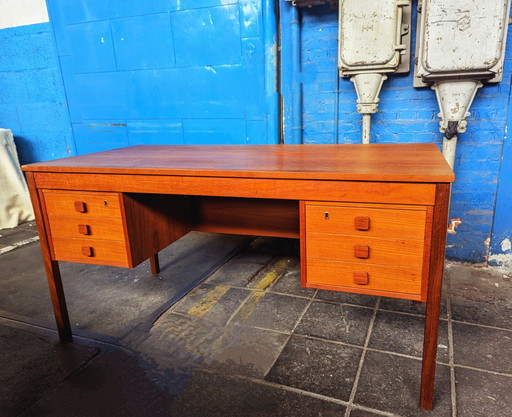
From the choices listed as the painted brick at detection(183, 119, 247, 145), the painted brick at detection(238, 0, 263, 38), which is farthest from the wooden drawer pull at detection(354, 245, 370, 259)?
the painted brick at detection(238, 0, 263, 38)

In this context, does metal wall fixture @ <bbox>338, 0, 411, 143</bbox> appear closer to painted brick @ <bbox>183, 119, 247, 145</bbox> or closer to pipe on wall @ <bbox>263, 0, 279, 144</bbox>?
pipe on wall @ <bbox>263, 0, 279, 144</bbox>

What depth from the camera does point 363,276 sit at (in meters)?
1.40

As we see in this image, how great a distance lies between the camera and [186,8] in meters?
2.83

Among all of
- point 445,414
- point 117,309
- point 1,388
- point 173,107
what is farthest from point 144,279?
point 445,414

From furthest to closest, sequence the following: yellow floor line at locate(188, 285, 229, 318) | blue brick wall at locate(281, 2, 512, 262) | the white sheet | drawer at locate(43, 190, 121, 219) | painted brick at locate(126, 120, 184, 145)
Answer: the white sheet
painted brick at locate(126, 120, 184, 145)
blue brick wall at locate(281, 2, 512, 262)
yellow floor line at locate(188, 285, 229, 318)
drawer at locate(43, 190, 121, 219)

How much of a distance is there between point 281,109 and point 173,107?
0.89 metres

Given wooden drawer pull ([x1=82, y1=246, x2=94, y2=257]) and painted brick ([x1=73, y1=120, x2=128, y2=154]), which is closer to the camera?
wooden drawer pull ([x1=82, y1=246, x2=94, y2=257])

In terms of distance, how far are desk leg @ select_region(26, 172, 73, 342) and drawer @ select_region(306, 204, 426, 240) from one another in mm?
1224

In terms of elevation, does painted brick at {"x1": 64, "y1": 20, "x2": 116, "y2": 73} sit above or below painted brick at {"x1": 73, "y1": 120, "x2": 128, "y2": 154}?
above

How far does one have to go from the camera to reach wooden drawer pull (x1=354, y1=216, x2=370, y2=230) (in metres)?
1.34

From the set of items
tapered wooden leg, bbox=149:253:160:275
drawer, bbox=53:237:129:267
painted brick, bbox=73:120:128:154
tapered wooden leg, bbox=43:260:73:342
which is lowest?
tapered wooden leg, bbox=149:253:160:275

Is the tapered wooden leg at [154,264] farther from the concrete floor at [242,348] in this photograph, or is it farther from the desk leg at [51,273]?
the desk leg at [51,273]

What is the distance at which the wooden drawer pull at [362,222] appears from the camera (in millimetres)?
1336

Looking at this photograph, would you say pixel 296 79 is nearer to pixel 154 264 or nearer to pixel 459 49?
pixel 459 49
